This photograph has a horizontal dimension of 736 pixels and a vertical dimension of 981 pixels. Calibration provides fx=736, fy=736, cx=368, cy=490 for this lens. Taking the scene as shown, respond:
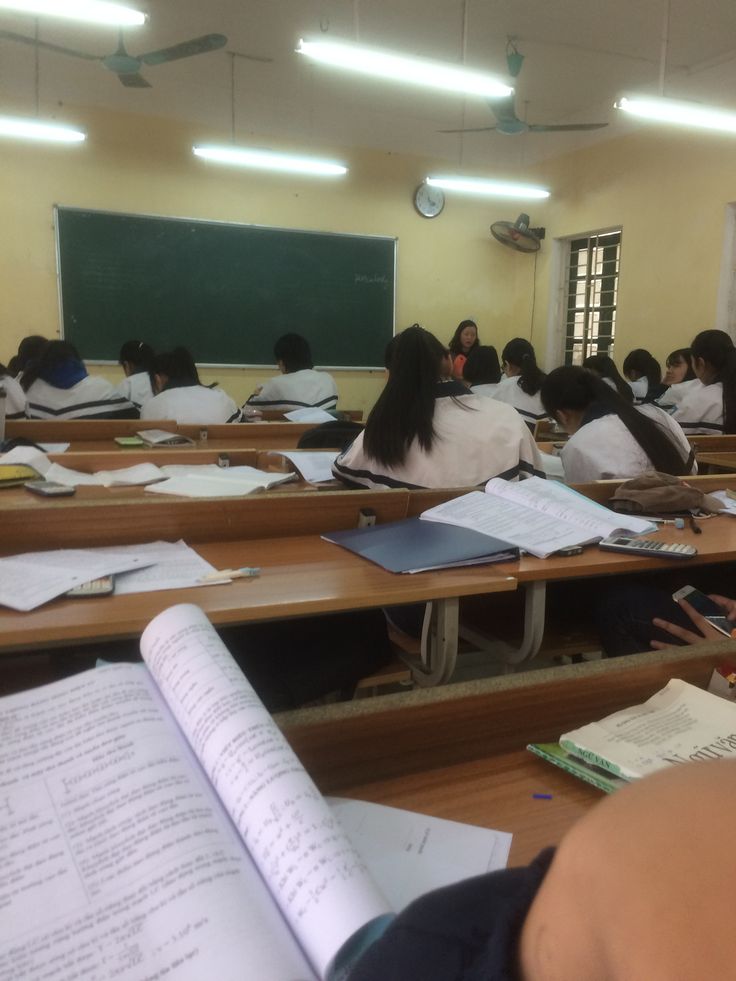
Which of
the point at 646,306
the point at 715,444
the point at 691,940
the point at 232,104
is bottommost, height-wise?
the point at 715,444

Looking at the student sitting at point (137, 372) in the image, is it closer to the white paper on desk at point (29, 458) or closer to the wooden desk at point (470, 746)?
the white paper on desk at point (29, 458)

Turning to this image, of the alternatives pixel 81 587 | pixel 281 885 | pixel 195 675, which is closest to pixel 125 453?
pixel 81 587

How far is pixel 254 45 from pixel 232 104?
126 centimetres

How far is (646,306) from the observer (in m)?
6.82

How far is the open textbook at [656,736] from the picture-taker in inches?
31.2

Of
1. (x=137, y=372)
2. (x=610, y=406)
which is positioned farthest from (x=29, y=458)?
(x=137, y=372)

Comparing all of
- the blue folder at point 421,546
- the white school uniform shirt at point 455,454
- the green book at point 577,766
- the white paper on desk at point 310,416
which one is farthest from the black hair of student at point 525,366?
the green book at point 577,766

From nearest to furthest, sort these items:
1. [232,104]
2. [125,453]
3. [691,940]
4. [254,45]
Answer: [691,940]
[125,453]
[254,45]
[232,104]

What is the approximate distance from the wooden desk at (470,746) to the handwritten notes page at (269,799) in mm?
142

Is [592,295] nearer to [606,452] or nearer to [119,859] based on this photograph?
[606,452]

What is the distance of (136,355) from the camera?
5965mm

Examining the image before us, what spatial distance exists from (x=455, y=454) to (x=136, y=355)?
4.25m

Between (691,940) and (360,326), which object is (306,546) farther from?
(360,326)

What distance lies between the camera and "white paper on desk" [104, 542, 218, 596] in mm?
1329
